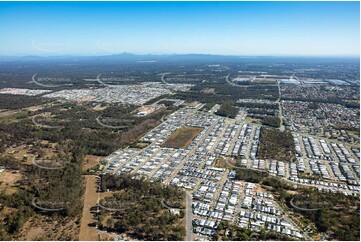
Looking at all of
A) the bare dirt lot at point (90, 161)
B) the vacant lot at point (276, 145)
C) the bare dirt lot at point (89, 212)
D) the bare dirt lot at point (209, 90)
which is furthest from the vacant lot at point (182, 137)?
the bare dirt lot at point (209, 90)

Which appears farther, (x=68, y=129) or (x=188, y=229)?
(x=68, y=129)

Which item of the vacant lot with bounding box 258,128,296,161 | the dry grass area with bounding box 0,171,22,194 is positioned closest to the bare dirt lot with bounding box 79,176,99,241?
the dry grass area with bounding box 0,171,22,194

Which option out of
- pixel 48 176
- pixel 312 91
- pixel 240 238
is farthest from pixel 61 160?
pixel 312 91

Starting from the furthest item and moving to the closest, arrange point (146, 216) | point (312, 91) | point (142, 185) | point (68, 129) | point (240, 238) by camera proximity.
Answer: point (312, 91), point (68, 129), point (142, 185), point (146, 216), point (240, 238)

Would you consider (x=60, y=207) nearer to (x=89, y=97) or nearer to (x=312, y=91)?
(x=89, y=97)

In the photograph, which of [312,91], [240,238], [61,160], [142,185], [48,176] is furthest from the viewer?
[312,91]

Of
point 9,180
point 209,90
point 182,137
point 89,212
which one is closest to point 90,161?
point 9,180

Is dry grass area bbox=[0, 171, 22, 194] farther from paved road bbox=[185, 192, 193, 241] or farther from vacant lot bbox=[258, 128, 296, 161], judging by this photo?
vacant lot bbox=[258, 128, 296, 161]

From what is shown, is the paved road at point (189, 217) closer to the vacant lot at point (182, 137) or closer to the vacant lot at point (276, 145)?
the vacant lot at point (276, 145)

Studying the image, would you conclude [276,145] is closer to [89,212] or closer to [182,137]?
[182,137]
